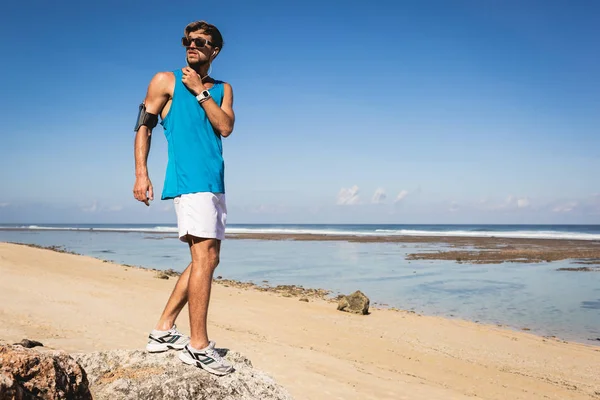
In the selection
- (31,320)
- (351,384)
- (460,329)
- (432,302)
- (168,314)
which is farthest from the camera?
(432,302)

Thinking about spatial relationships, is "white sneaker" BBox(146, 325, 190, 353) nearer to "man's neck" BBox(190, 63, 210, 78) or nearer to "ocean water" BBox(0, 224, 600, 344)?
"man's neck" BBox(190, 63, 210, 78)

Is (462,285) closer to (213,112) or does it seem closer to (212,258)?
(212,258)

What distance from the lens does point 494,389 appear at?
7773 millimetres

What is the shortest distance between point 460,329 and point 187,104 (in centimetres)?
994

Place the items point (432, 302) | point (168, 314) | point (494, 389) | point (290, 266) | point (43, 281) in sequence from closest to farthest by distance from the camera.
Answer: point (168, 314)
point (494, 389)
point (43, 281)
point (432, 302)
point (290, 266)

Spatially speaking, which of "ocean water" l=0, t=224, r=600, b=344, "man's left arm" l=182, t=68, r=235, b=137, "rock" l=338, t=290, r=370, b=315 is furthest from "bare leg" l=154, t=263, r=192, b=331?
"ocean water" l=0, t=224, r=600, b=344

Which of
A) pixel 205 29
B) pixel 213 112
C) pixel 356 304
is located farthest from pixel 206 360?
pixel 356 304

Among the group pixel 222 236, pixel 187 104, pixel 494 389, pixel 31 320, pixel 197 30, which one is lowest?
pixel 494 389

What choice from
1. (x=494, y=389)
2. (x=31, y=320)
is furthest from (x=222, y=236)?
(x=31, y=320)

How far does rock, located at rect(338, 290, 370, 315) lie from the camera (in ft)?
42.2

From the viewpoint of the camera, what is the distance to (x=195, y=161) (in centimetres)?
366

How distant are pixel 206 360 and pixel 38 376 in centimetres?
125

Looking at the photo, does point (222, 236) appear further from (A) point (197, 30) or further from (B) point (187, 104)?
(A) point (197, 30)

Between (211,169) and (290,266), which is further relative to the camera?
(290,266)
